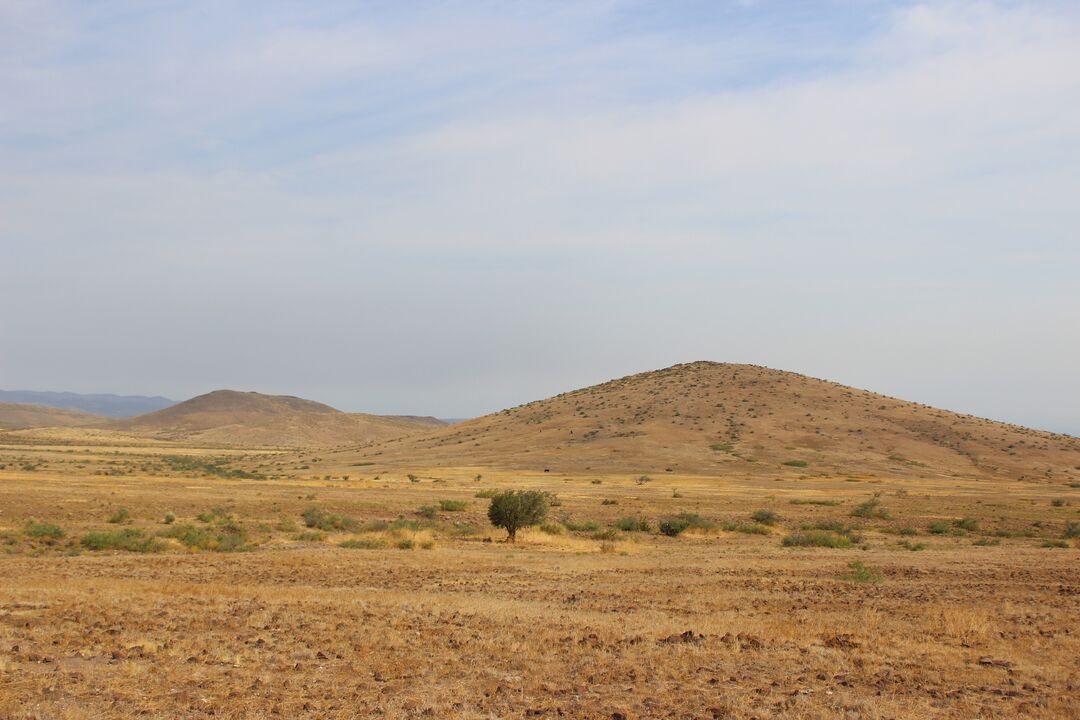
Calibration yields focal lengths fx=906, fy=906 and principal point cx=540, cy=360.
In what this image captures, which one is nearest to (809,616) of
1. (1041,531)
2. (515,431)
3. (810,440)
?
(1041,531)

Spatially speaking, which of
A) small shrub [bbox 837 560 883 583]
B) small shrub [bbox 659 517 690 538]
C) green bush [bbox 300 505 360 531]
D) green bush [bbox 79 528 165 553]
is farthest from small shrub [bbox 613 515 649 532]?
green bush [bbox 79 528 165 553]

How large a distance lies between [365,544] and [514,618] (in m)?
14.0

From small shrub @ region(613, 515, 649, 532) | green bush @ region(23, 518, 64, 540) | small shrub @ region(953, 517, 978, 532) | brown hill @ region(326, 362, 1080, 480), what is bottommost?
green bush @ region(23, 518, 64, 540)

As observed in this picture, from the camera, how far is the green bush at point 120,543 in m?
26.1

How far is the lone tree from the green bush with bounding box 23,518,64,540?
47.3ft

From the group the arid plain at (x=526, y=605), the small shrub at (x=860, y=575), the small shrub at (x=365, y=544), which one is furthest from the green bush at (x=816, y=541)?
the small shrub at (x=365, y=544)

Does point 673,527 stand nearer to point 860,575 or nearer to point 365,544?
point 365,544

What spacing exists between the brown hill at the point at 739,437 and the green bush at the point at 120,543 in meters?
52.6

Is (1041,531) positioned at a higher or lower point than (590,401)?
lower

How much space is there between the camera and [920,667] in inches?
497

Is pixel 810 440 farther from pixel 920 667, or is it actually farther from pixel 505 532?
pixel 920 667

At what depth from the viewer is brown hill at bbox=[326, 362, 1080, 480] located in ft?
269

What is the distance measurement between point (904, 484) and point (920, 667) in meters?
61.6

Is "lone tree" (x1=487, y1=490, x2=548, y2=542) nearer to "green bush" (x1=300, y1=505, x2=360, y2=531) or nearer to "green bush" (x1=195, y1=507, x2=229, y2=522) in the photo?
"green bush" (x1=300, y1=505, x2=360, y2=531)
